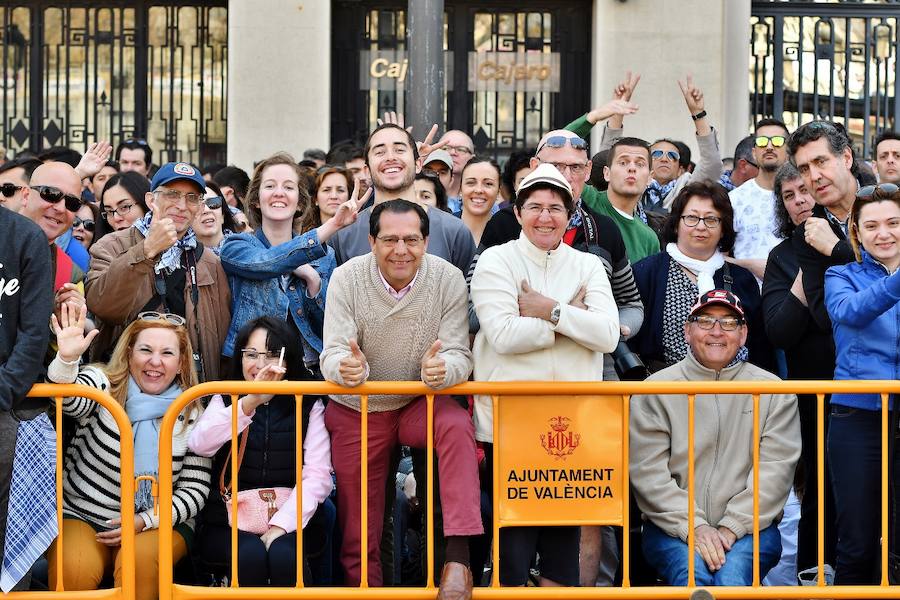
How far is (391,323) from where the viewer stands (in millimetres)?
5941

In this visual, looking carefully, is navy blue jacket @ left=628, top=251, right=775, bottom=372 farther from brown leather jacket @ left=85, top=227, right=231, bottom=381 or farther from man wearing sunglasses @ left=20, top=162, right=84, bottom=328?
man wearing sunglasses @ left=20, top=162, right=84, bottom=328

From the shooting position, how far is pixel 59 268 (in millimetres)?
6203

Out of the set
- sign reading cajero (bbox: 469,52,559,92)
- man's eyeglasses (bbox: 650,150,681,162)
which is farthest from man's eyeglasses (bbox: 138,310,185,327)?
sign reading cajero (bbox: 469,52,559,92)

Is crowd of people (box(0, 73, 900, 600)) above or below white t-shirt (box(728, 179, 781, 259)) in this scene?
below

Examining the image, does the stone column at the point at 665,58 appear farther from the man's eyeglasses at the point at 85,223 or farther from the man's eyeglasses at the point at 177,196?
the man's eyeglasses at the point at 177,196

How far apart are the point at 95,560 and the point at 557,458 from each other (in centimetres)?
213

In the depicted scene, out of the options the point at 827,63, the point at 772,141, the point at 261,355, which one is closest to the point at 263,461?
the point at 261,355

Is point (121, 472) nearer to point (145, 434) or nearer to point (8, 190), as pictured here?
point (145, 434)

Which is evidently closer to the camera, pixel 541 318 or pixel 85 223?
pixel 541 318

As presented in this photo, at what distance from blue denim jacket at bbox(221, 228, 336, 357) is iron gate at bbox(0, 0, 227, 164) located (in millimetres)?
6465

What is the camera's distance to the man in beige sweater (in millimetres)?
5805

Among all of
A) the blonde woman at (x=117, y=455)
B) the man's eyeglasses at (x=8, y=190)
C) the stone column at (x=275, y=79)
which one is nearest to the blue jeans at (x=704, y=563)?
the blonde woman at (x=117, y=455)

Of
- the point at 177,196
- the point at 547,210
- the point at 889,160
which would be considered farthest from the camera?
the point at 889,160

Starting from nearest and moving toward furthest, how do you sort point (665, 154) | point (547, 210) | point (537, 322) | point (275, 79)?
point (537, 322), point (547, 210), point (665, 154), point (275, 79)
